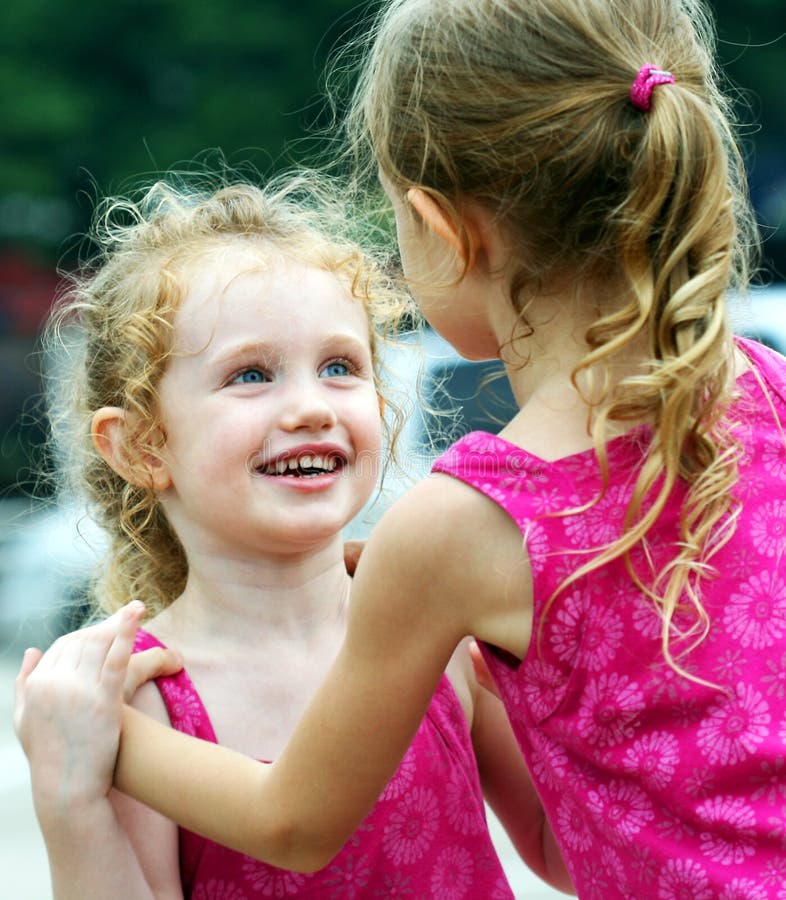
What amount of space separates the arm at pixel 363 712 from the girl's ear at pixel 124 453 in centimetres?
44

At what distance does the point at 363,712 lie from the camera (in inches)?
66.1

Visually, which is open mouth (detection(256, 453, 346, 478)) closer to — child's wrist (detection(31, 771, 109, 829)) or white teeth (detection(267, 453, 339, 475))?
white teeth (detection(267, 453, 339, 475))

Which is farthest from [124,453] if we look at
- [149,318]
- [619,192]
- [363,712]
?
[619,192]

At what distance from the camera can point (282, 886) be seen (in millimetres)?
1964

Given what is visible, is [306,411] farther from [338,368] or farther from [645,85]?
[645,85]

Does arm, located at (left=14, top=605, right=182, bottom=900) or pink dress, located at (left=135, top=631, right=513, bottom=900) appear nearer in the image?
arm, located at (left=14, top=605, right=182, bottom=900)

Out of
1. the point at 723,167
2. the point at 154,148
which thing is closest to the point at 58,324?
the point at 723,167

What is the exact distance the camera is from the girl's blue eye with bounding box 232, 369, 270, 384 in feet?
6.77

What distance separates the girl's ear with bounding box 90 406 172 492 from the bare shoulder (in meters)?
0.61

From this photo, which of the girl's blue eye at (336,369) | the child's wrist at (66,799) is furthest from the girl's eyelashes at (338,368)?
the child's wrist at (66,799)

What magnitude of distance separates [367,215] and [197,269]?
1.32 ft

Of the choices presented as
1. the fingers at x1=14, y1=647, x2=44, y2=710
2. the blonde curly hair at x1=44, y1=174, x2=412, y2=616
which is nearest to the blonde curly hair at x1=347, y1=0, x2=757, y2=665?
the blonde curly hair at x1=44, y1=174, x2=412, y2=616

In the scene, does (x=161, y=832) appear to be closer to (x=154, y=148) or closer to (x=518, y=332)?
(x=518, y=332)

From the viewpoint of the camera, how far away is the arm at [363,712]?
Result: 160 cm
